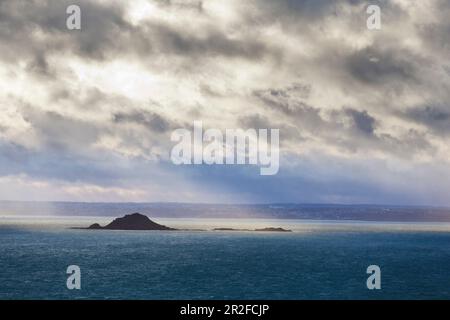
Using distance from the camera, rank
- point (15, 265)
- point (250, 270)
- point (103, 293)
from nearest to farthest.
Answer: point (103, 293)
point (250, 270)
point (15, 265)

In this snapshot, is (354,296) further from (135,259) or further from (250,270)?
(135,259)

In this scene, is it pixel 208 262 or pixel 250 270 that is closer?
pixel 250 270
